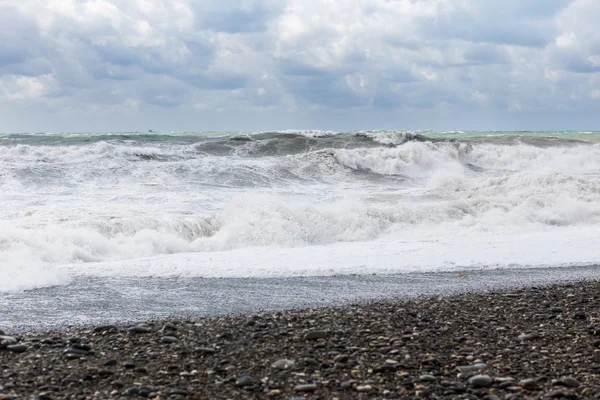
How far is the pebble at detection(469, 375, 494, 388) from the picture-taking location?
Answer: 162 inches

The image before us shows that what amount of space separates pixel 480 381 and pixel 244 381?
1.52 metres

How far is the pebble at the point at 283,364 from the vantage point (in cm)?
449

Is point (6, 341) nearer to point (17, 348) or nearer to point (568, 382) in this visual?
point (17, 348)

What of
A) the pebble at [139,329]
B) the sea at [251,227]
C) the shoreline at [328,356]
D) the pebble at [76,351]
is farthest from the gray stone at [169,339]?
the sea at [251,227]

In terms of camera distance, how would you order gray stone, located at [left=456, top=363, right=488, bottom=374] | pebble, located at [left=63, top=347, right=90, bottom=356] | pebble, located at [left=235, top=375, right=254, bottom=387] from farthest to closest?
pebble, located at [left=63, top=347, right=90, bottom=356] < gray stone, located at [left=456, top=363, right=488, bottom=374] < pebble, located at [left=235, top=375, right=254, bottom=387]

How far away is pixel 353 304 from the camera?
6855 mm

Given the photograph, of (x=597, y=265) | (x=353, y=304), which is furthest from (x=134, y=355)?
(x=597, y=265)

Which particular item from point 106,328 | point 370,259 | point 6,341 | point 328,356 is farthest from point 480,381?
point 370,259

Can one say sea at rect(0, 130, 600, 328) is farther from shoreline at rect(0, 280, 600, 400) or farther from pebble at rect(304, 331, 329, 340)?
pebble at rect(304, 331, 329, 340)

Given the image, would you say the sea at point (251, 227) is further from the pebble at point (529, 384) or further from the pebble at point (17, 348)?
the pebble at point (529, 384)

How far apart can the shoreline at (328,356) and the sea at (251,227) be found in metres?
1.26

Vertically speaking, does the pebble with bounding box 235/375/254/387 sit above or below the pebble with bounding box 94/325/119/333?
above

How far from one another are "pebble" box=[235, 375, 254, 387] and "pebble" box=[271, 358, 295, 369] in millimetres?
282

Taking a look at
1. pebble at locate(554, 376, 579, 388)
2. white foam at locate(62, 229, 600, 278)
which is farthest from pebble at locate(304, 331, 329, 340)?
white foam at locate(62, 229, 600, 278)
